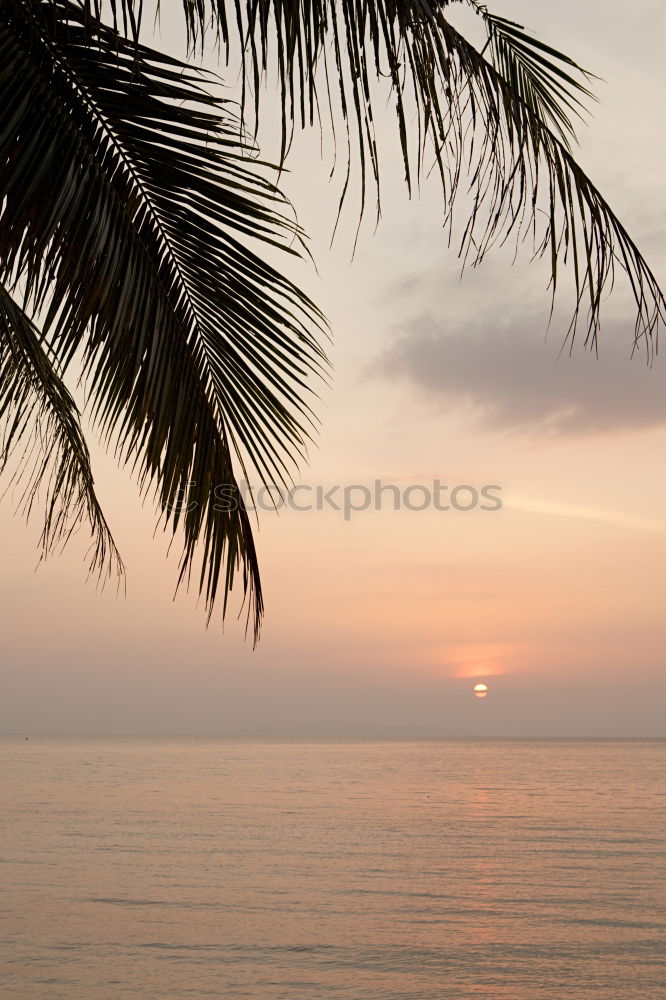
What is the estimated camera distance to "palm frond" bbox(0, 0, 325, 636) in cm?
285

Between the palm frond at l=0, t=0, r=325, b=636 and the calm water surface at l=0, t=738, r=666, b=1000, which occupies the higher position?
the palm frond at l=0, t=0, r=325, b=636

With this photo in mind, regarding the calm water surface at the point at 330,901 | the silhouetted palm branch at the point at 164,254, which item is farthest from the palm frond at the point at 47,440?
the calm water surface at the point at 330,901

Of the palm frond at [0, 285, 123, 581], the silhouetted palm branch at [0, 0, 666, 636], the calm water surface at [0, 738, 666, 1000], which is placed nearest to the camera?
the silhouetted palm branch at [0, 0, 666, 636]

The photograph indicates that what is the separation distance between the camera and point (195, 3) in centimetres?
227

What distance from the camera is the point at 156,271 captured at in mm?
2951

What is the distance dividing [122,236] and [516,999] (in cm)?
904

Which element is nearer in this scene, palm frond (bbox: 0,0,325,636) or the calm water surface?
palm frond (bbox: 0,0,325,636)

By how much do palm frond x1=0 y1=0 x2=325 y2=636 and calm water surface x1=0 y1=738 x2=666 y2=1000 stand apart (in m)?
7.90

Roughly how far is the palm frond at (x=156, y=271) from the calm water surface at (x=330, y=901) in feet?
25.9

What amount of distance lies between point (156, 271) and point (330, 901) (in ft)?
44.1

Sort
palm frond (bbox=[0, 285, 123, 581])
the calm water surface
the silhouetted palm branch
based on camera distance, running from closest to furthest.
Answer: the silhouetted palm branch
palm frond (bbox=[0, 285, 123, 581])
the calm water surface

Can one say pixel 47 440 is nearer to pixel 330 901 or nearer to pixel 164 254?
pixel 164 254

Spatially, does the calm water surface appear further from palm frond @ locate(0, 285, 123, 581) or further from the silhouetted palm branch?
the silhouetted palm branch

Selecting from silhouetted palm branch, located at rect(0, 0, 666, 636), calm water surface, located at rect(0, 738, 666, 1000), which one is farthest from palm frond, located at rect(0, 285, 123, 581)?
calm water surface, located at rect(0, 738, 666, 1000)
